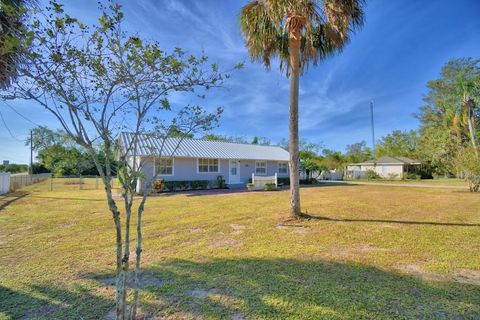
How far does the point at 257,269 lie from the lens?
13.8 ft

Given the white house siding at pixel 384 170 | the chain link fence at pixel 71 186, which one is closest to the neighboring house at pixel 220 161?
the chain link fence at pixel 71 186

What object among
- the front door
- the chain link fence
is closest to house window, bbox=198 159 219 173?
the front door

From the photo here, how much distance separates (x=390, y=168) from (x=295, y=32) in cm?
3662

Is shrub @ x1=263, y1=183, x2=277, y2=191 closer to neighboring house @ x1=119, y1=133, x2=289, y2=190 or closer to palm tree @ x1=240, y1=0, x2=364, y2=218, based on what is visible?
neighboring house @ x1=119, y1=133, x2=289, y2=190

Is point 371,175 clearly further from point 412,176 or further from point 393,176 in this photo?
point 412,176

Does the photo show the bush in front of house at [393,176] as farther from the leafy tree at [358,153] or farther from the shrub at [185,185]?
the shrub at [185,185]

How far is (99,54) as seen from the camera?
8.16 ft

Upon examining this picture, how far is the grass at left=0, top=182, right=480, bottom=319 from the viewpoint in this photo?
3068mm

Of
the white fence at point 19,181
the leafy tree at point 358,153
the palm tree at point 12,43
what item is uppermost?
the leafy tree at point 358,153

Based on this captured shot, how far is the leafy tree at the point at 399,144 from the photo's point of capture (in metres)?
44.3

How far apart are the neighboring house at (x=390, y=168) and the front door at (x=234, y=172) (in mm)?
24213

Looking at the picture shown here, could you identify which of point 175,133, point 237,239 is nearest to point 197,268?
point 237,239

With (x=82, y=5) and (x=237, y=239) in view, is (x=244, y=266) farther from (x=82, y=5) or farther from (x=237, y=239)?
(x=82, y=5)

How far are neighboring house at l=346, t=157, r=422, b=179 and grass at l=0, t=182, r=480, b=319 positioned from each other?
3214 centimetres
